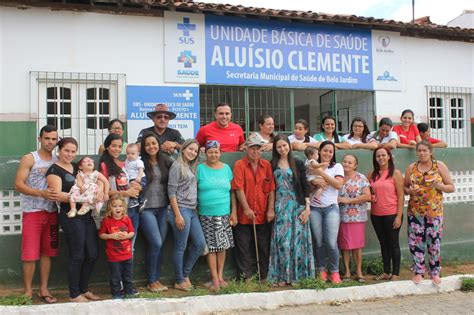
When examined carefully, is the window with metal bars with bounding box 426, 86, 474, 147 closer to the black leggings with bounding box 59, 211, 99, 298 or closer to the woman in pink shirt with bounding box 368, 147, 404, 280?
the woman in pink shirt with bounding box 368, 147, 404, 280

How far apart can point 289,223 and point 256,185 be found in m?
0.55

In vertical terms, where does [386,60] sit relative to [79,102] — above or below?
above

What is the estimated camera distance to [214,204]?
477cm

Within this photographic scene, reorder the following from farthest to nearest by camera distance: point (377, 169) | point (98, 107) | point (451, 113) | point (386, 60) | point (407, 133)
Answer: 1. point (451, 113)
2. point (386, 60)
3. point (98, 107)
4. point (407, 133)
5. point (377, 169)

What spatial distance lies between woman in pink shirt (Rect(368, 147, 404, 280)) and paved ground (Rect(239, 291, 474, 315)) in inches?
21.6

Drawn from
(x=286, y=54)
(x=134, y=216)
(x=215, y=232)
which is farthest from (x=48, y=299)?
(x=286, y=54)

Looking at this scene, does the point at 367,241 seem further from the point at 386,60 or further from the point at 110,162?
the point at 386,60

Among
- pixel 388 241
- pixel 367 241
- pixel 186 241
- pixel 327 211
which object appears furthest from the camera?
pixel 367 241

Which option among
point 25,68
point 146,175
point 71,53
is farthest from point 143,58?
point 146,175

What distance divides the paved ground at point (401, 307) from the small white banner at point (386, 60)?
563cm

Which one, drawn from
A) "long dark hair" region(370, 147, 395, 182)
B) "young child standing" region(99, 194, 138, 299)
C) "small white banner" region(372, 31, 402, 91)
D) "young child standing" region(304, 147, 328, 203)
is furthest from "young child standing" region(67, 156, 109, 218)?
"small white banner" region(372, 31, 402, 91)

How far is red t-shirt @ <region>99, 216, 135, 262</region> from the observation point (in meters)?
4.33

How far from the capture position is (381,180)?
208 inches

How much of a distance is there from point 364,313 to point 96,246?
2.68m
